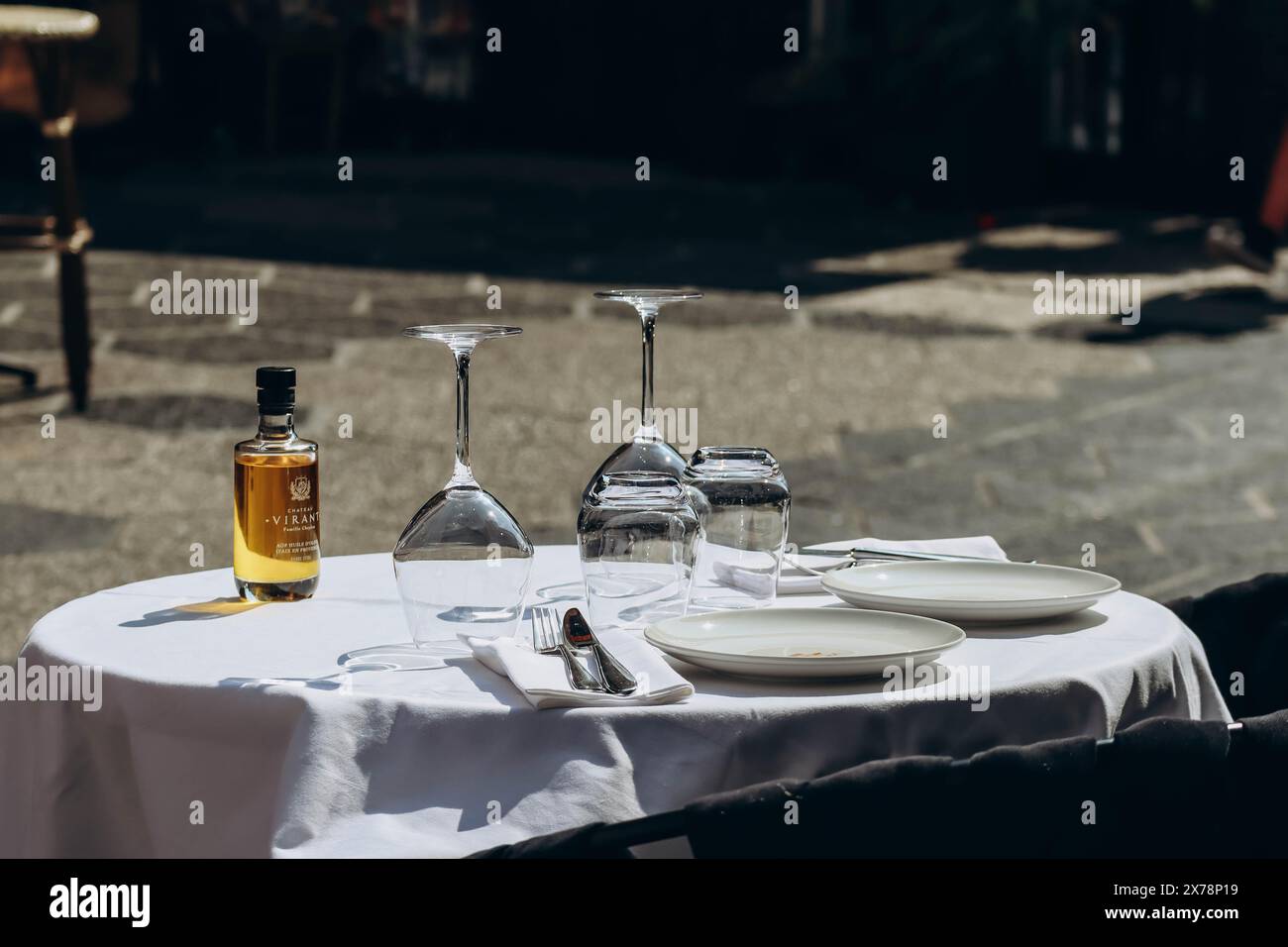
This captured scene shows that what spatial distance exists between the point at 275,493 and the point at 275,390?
10 centimetres

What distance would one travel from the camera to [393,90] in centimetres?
1489

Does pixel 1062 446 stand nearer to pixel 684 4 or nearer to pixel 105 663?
pixel 105 663

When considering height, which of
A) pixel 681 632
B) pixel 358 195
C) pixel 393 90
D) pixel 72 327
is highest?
pixel 393 90

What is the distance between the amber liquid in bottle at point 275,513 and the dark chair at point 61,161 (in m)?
4.34

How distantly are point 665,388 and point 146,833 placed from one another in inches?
206

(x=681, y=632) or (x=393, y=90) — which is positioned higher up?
(x=393, y=90)

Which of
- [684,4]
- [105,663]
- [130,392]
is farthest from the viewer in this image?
[684,4]

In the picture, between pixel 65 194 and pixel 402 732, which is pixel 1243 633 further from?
pixel 65 194

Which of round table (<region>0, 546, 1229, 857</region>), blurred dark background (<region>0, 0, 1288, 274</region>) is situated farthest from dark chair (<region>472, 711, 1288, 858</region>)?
blurred dark background (<region>0, 0, 1288, 274</region>)

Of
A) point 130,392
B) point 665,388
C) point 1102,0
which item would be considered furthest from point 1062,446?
point 1102,0

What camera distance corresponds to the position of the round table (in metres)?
1.49

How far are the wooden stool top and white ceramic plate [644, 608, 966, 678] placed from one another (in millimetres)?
4625

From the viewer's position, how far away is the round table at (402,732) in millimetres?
1494

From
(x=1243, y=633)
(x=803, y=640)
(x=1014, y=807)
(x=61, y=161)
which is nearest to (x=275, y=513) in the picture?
(x=803, y=640)
